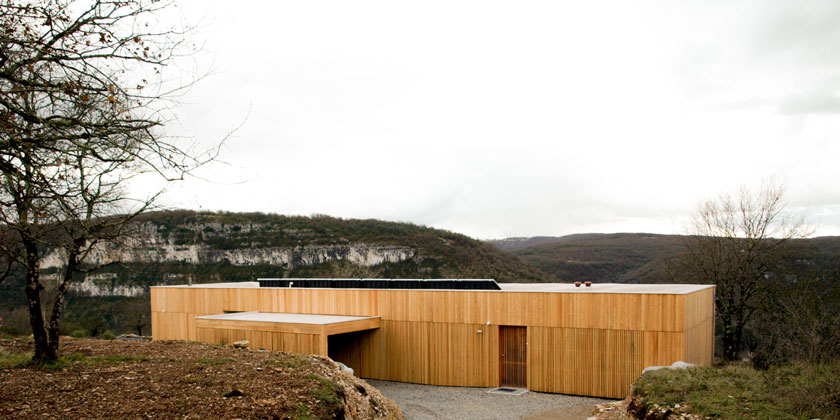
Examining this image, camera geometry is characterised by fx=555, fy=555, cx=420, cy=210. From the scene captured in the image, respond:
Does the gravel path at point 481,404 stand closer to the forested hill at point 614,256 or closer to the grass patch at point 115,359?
the grass patch at point 115,359

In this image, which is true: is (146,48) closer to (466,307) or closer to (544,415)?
(544,415)

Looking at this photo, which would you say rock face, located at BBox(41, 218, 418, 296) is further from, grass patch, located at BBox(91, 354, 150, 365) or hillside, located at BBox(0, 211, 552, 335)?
grass patch, located at BBox(91, 354, 150, 365)

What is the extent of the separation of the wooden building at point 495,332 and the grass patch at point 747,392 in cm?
181

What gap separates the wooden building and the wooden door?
26mm

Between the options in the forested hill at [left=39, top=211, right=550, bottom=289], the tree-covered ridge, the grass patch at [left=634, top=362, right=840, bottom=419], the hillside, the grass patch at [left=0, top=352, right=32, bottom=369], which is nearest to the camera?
the grass patch at [left=634, top=362, right=840, bottom=419]

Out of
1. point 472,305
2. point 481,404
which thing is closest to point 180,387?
point 481,404

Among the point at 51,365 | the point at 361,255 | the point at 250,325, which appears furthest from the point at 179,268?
the point at 51,365

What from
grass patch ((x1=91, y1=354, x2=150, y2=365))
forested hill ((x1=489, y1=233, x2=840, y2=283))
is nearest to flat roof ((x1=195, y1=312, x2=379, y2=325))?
grass patch ((x1=91, y1=354, x2=150, y2=365))

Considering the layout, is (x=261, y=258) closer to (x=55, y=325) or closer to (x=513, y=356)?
(x=513, y=356)

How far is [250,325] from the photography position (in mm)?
15016

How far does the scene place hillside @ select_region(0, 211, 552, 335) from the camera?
35.4 m

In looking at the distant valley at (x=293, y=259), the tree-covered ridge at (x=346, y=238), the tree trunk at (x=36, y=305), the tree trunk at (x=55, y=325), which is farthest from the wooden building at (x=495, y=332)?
the tree-covered ridge at (x=346, y=238)

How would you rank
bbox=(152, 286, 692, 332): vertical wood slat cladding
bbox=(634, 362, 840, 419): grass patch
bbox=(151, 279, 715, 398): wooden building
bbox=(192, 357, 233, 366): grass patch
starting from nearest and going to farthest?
bbox=(634, 362, 840, 419): grass patch, bbox=(192, 357, 233, 366): grass patch, bbox=(152, 286, 692, 332): vertical wood slat cladding, bbox=(151, 279, 715, 398): wooden building

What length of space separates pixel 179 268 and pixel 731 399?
3973 centimetres
